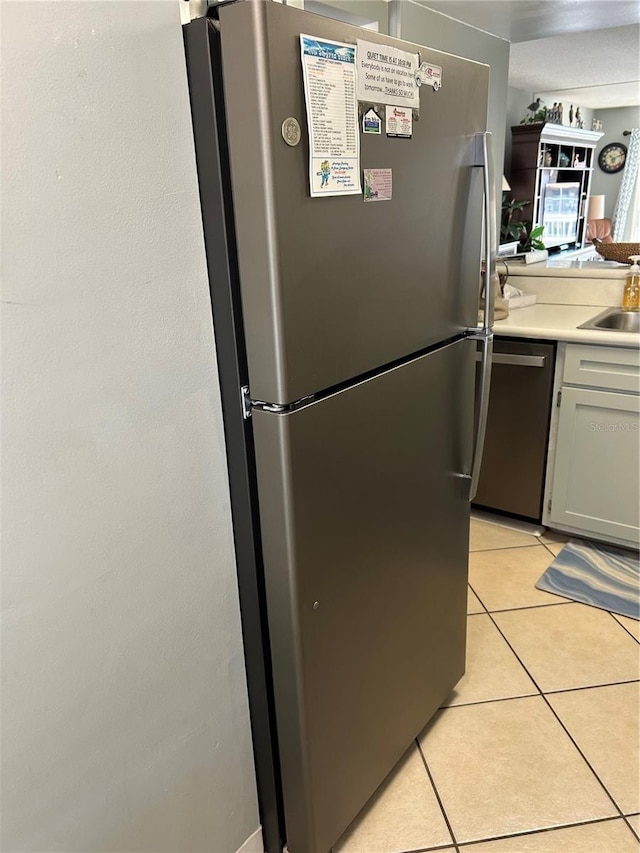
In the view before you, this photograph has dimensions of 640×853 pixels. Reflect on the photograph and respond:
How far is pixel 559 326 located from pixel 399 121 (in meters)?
1.61

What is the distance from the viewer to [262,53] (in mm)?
896

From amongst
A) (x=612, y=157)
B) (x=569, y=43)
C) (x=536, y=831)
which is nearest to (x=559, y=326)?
(x=536, y=831)

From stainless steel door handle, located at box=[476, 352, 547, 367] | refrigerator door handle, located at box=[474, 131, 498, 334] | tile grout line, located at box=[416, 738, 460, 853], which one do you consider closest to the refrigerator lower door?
tile grout line, located at box=[416, 738, 460, 853]

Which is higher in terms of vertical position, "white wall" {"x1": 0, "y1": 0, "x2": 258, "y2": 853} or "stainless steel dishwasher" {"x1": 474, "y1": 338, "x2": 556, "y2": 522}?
"white wall" {"x1": 0, "y1": 0, "x2": 258, "y2": 853}

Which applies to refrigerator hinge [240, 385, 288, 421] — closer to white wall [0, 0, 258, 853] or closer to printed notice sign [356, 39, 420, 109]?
white wall [0, 0, 258, 853]

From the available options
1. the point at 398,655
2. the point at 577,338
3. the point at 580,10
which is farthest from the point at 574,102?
the point at 398,655

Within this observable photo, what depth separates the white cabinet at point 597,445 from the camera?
2.36 m

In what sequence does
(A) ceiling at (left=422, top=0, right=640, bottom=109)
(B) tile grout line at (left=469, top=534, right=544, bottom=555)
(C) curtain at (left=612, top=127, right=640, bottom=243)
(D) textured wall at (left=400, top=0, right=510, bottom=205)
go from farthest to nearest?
(C) curtain at (left=612, top=127, right=640, bottom=243)
(B) tile grout line at (left=469, top=534, right=544, bottom=555)
(A) ceiling at (left=422, top=0, right=640, bottom=109)
(D) textured wall at (left=400, top=0, right=510, bottom=205)

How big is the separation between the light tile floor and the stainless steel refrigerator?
5.4 inches

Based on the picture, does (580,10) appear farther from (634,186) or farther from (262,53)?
(634,186)

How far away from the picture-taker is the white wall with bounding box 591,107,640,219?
7133mm

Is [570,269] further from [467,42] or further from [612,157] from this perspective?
[612,157]

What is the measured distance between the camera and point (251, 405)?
1092 millimetres

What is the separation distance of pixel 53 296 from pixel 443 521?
3.65ft
